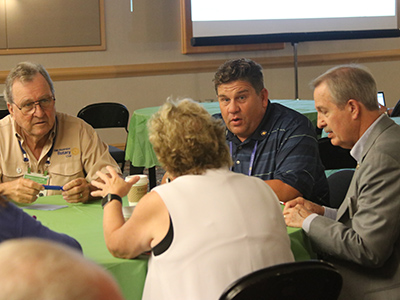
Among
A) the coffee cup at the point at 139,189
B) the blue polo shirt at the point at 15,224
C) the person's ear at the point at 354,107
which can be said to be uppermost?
the person's ear at the point at 354,107

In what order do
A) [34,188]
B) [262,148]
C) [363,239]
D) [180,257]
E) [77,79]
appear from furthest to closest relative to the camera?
1. [77,79]
2. [262,148]
3. [34,188]
4. [363,239]
5. [180,257]

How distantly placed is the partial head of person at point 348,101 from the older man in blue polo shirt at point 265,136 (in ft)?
1.62

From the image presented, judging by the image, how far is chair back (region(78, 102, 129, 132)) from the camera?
5449mm

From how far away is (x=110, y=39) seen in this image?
7.14 metres

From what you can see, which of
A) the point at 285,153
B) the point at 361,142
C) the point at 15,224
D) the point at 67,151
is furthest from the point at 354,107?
the point at 67,151

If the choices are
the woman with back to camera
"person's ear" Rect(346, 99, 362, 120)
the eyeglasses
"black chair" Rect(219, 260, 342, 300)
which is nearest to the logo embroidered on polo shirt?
the eyeglasses

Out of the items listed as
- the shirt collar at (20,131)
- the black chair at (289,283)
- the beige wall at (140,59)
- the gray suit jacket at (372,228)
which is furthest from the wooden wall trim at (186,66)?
the black chair at (289,283)

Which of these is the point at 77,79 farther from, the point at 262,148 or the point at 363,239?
the point at 363,239

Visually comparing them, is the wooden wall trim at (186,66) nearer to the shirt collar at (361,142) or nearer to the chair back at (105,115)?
the chair back at (105,115)

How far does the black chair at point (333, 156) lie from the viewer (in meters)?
3.35

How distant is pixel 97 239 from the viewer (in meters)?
1.95

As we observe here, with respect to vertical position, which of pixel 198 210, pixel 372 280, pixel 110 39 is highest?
pixel 110 39

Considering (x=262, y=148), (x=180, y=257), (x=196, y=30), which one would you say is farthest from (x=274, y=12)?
(x=180, y=257)

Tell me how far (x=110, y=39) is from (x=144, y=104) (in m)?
0.97
